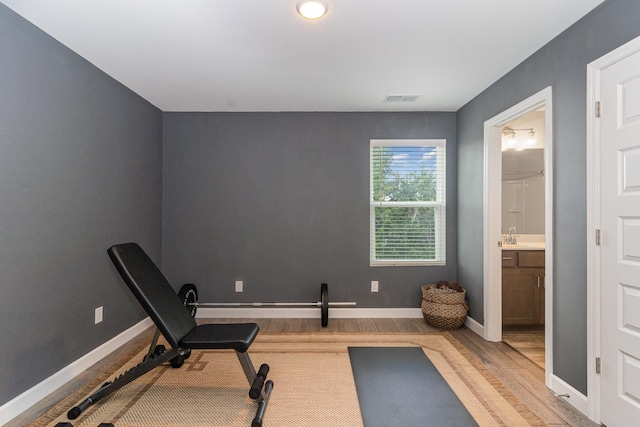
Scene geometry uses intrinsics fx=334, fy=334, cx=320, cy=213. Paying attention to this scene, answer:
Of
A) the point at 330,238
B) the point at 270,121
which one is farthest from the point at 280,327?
the point at 270,121

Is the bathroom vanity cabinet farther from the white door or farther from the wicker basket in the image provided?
the white door

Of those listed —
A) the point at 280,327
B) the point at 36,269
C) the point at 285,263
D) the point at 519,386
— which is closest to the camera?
the point at 36,269

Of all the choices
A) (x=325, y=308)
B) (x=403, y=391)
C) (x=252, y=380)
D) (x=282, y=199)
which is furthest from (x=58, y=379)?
(x=282, y=199)

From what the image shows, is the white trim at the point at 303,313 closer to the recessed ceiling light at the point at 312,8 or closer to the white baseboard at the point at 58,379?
the white baseboard at the point at 58,379

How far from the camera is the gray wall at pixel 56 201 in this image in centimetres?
204

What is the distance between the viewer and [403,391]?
2336mm

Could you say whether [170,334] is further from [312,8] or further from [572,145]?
[572,145]

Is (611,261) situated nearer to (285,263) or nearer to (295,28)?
(295,28)

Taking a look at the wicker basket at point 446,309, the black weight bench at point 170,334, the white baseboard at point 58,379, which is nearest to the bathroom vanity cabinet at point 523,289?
the wicker basket at point 446,309

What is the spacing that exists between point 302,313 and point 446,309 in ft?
5.32

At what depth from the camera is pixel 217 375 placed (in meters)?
2.55

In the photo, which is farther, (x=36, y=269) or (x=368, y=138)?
(x=368, y=138)

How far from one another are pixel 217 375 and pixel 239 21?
251 cm

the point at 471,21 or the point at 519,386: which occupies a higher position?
the point at 471,21
